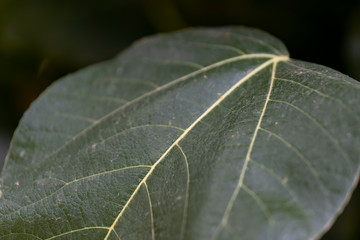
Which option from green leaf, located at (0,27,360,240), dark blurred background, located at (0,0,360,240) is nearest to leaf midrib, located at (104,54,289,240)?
green leaf, located at (0,27,360,240)

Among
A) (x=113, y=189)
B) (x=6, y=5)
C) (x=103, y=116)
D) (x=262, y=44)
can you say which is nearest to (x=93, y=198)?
(x=113, y=189)

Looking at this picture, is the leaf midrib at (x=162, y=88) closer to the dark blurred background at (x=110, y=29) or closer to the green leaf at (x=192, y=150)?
the green leaf at (x=192, y=150)

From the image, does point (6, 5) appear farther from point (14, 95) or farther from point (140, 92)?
point (140, 92)

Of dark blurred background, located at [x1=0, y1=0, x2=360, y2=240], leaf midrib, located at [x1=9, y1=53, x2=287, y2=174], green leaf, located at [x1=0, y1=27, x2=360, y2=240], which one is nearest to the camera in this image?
green leaf, located at [x1=0, y1=27, x2=360, y2=240]

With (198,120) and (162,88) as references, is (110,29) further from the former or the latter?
(198,120)

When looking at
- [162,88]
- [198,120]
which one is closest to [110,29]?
[162,88]

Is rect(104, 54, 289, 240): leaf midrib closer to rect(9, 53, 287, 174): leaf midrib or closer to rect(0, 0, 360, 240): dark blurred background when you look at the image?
rect(9, 53, 287, 174): leaf midrib
